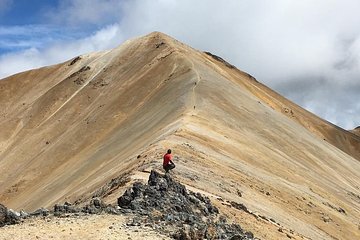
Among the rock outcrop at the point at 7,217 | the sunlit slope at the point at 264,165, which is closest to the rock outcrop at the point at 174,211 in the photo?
the rock outcrop at the point at 7,217

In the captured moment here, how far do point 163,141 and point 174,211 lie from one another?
17.9m

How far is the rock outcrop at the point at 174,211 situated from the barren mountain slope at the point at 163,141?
3.50m

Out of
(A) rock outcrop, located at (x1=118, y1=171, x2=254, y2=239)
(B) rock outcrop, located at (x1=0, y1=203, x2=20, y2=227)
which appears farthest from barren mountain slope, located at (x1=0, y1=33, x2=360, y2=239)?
(B) rock outcrop, located at (x1=0, y1=203, x2=20, y2=227)

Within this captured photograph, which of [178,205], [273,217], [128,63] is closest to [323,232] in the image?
[273,217]

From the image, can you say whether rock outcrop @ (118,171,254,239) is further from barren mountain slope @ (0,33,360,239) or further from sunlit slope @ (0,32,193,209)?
sunlit slope @ (0,32,193,209)

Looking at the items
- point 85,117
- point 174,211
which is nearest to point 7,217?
point 174,211

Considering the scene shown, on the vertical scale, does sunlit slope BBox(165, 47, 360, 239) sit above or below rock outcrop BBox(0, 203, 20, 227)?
above

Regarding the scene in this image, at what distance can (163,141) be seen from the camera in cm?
4031

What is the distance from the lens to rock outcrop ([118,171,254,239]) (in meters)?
19.6

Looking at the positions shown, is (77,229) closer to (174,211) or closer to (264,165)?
(174,211)

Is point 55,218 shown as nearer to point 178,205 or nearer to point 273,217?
point 178,205

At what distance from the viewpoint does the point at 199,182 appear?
3194 cm

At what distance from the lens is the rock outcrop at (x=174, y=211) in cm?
1964

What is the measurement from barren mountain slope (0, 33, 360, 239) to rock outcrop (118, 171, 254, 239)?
3503mm
